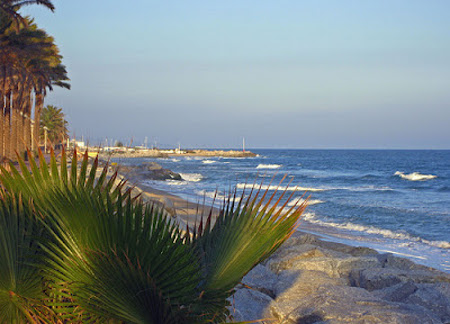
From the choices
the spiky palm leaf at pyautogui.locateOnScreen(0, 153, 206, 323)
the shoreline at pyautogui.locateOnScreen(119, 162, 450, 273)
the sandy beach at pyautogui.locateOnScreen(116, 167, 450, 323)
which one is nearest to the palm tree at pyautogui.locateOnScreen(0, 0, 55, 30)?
the shoreline at pyautogui.locateOnScreen(119, 162, 450, 273)

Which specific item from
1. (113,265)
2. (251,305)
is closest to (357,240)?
(251,305)

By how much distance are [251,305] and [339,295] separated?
929 millimetres

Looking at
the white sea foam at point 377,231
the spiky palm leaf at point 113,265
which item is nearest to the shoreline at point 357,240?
the white sea foam at point 377,231

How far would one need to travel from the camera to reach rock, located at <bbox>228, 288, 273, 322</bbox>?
15.6 feet

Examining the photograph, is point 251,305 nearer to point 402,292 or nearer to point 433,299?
point 402,292

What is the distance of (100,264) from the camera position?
7.24 ft

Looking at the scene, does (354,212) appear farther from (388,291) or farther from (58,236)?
(58,236)

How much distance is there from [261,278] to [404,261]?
141 inches

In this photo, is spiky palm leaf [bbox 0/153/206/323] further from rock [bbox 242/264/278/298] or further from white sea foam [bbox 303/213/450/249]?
white sea foam [bbox 303/213/450/249]

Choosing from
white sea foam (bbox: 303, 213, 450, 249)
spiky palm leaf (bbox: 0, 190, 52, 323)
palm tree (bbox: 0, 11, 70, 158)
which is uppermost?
palm tree (bbox: 0, 11, 70, 158)

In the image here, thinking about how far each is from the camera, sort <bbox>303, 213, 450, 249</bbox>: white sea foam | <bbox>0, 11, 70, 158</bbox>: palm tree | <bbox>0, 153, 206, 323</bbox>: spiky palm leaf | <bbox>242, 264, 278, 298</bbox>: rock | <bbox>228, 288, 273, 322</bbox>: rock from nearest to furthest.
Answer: <bbox>0, 153, 206, 323</bbox>: spiky palm leaf < <bbox>228, 288, 273, 322</bbox>: rock < <bbox>242, 264, 278, 298</bbox>: rock < <bbox>303, 213, 450, 249</bbox>: white sea foam < <bbox>0, 11, 70, 158</bbox>: palm tree

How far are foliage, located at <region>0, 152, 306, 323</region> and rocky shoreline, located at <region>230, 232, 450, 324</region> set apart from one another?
31.9 inches

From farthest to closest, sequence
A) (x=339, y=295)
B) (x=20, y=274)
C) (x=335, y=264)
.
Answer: (x=335, y=264) < (x=339, y=295) < (x=20, y=274)

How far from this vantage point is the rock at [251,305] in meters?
4.74
